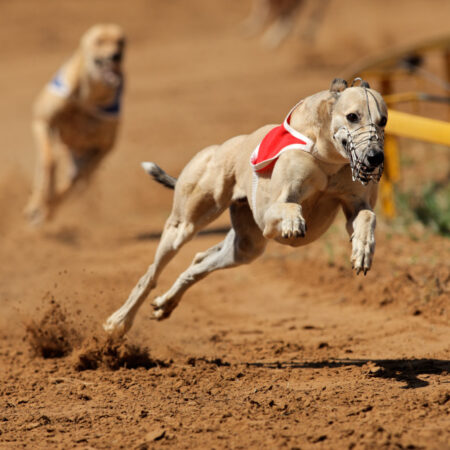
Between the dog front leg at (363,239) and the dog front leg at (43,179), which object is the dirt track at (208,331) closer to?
the dog front leg at (43,179)

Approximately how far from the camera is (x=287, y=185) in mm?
4254

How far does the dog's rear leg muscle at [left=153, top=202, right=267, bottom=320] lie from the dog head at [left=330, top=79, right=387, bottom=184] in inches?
42.7

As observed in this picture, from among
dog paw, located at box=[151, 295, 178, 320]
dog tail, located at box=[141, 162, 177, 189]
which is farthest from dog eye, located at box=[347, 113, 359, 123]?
dog paw, located at box=[151, 295, 178, 320]

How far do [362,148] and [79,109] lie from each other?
6.47 m

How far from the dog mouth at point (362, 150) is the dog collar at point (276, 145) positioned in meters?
0.35

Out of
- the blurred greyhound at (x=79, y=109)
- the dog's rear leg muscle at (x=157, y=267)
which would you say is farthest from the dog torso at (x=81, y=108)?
the dog's rear leg muscle at (x=157, y=267)

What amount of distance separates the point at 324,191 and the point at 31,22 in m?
18.4

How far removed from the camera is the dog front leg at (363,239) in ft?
12.8

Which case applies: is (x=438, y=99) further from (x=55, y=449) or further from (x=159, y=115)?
(x=159, y=115)

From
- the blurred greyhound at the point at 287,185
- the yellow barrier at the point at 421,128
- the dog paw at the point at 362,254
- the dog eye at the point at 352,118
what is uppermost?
the yellow barrier at the point at 421,128

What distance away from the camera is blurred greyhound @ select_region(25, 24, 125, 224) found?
381 inches

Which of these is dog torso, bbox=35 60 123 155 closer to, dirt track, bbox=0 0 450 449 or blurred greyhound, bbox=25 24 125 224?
blurred greyhound, bbox=25 24 125 224

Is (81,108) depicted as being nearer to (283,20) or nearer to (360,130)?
(360,130)

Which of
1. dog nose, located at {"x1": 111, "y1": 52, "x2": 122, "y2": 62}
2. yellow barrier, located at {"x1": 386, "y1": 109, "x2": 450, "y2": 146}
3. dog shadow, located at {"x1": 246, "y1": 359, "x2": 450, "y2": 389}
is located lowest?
dog shadow, located at {"x1": 246, "y1": 359, "x2": 450, "y2": 389}
